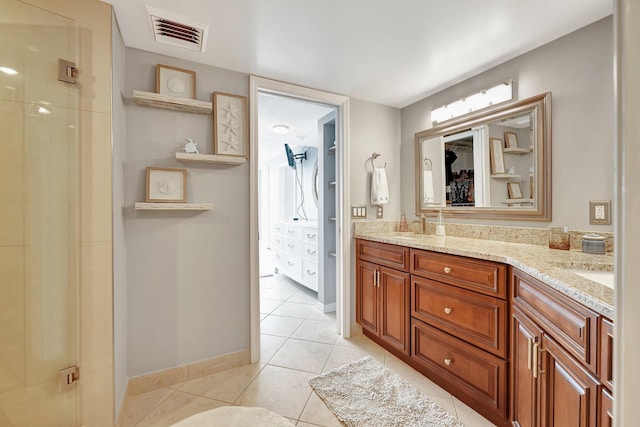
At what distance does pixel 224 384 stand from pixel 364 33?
241cm

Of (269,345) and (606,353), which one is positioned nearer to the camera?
(606,353)

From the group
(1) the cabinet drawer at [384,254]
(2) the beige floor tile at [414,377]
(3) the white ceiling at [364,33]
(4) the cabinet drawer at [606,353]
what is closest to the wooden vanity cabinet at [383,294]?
(1) the cabinet drawer at [384,254]

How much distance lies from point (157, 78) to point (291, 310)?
8.67ft

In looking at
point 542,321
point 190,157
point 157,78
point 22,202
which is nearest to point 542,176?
point 542,321

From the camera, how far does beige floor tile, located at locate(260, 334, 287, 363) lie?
7.52 ft

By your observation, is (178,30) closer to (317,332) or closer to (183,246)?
(183,246)

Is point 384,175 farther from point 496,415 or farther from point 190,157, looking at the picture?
point 496,415

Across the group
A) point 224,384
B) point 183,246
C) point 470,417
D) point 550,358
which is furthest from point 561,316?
point 183,246

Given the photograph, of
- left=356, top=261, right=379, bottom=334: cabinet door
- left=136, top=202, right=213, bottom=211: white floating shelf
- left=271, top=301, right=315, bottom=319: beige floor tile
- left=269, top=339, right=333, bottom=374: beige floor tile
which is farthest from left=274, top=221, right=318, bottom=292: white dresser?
left=136, top=202, right=213, bottom=211: white floating shelf

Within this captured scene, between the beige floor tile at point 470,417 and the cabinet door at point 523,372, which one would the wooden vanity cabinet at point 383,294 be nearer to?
the beige floor tile at point 470,417

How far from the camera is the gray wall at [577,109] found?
155 centimetres

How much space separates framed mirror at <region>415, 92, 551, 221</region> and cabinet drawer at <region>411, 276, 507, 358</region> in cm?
75

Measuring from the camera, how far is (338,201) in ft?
8.73

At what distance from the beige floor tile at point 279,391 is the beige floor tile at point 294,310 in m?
1.12
